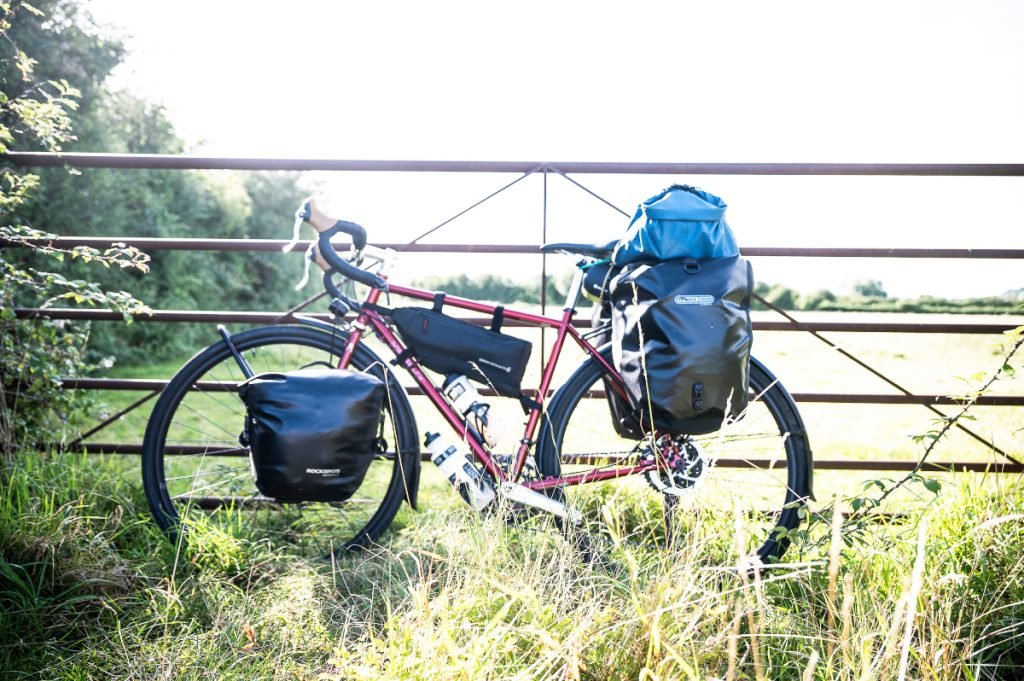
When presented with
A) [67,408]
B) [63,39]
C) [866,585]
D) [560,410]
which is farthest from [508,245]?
[63,39]

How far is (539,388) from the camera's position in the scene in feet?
7.77

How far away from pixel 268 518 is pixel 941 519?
2.19 metres

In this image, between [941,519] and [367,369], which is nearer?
[941,519]

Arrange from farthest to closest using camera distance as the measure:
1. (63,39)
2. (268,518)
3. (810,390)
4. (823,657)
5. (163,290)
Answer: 1. (163,290)
2. (63,39)
3. (810,390)
4. (268,518)
5. (823,657)

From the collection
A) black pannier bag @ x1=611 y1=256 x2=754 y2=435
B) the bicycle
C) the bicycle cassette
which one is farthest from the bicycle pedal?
black pannier bag @ x1=611 y1=256 x2=754 y2=435

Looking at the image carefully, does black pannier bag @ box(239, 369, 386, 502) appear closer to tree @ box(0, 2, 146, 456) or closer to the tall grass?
the tall grass

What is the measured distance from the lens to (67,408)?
2.85 m

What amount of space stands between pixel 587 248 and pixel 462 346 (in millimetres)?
515

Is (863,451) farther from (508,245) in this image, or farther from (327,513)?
(327,513)

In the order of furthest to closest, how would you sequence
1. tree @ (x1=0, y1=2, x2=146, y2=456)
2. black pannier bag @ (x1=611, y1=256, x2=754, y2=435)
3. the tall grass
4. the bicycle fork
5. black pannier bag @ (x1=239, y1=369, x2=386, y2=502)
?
tree @ (x1=0, y1=2, x2=146, y2=456), the bicycle fork, black pannier bag @ (x1=239, y1=369, x2=386, y2=502), black pannier bag @ (x1=611, y1=256, x2=754, y2=435), the tall grass

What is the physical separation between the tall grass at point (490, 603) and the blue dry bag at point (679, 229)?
0.80 metres

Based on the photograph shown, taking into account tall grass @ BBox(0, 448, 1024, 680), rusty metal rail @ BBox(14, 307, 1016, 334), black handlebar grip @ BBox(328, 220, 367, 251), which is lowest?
tall grass @ BBox(0, 448, 1024, 680)

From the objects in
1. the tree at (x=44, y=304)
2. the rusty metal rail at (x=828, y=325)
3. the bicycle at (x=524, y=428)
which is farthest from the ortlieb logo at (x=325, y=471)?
the tree at (x=44, y=304)

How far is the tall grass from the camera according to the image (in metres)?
1.41
